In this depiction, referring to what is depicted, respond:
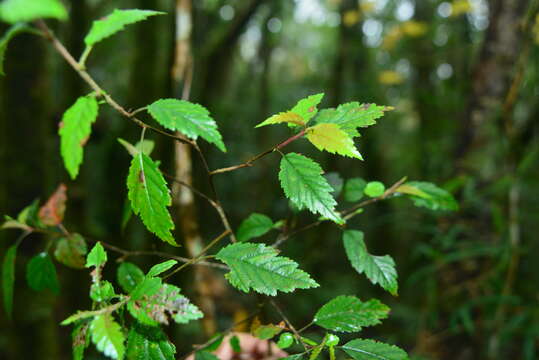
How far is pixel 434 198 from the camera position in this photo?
740mm

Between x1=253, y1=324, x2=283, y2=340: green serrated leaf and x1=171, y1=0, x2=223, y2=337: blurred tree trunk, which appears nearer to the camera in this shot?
x1=253, y1=324, x2=283, y2=340: green serrated leaf

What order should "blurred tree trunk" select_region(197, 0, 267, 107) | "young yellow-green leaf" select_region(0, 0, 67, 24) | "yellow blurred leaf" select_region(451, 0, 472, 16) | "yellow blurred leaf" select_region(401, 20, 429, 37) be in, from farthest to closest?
"yellow blurred leaf" select_region(401, 20, 429, 37) < "yellow blurred leaf" select_region(451, 0, 472, 16) < "blurred tree trunk" select_region(197, 0, 267, 107) < "young yellow-green leaf" select_region(0, 0, 67, 24)

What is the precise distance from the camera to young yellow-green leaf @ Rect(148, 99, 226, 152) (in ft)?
1.50

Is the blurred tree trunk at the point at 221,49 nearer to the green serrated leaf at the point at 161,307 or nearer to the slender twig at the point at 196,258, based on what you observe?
the slender twig at the point at 196,258

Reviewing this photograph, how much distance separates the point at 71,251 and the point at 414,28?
5686mm

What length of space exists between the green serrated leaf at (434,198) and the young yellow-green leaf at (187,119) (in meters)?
0.43

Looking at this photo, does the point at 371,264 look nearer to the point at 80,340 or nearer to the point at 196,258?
the point at 196,258

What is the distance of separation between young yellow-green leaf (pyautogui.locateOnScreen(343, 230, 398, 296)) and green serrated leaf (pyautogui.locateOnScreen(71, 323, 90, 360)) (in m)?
0.40

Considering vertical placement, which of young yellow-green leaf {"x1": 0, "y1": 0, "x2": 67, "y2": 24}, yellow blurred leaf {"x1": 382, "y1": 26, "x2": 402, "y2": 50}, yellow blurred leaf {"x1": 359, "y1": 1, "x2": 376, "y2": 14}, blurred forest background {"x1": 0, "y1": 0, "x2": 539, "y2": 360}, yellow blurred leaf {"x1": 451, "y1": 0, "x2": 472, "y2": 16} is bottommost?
blurred forest background {"x1": 0, "y1": 0, "x2": 539, "y2": 360}

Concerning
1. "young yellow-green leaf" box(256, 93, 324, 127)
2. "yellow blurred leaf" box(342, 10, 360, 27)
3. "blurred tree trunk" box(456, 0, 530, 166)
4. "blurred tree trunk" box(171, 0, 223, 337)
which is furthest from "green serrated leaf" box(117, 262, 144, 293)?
"yellow blurred leaf" box(342, 10, 360, 27)

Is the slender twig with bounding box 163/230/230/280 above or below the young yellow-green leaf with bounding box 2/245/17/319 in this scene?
above

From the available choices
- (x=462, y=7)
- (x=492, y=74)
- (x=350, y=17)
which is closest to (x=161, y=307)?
(x=492, y=74)

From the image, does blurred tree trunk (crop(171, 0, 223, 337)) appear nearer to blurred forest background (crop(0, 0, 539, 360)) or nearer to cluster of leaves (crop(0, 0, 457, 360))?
blurred forest background (crop(0, 0, 539, 360))

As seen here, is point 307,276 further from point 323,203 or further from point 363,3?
point 363,3
